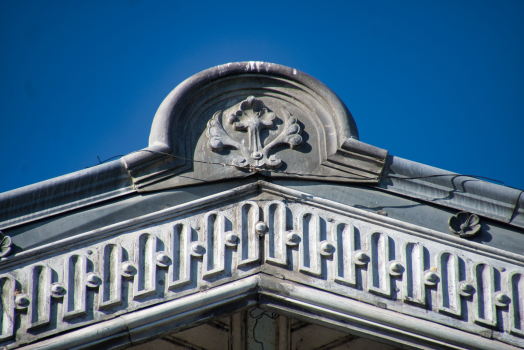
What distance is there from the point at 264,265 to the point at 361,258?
0.93 metres

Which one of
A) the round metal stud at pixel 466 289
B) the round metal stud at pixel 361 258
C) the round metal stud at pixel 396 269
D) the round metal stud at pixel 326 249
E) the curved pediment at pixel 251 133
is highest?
the curved pediment at pixel 251 133

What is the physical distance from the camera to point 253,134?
753cm

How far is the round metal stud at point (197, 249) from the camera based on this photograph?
667 cm

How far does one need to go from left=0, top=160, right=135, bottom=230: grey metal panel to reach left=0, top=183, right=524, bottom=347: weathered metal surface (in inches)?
18.6

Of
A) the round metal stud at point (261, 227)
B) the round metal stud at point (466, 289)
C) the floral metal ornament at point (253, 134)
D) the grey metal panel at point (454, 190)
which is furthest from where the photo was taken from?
the floral metal ornament at point (253, 134)

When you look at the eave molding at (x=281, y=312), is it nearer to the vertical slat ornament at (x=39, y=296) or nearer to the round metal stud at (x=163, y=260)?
the vertical slat ornament at (x=39, y=296)

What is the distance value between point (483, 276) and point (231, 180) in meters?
2.67

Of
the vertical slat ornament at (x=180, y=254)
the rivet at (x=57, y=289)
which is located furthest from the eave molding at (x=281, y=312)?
the rivet at (x=57, y=289)

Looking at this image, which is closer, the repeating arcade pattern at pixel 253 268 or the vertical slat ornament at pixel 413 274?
the repeating arcade pattern at pixel 253 268

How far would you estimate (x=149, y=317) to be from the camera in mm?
6363

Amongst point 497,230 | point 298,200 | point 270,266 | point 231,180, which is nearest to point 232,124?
point 231,180

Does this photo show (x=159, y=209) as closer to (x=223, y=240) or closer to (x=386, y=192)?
(x=223, y=240)

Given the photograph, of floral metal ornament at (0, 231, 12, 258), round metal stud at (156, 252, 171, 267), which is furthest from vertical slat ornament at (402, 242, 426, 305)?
floral metal ornament at (0, 231, 12, 258)

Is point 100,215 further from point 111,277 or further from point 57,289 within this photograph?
point 57,289
